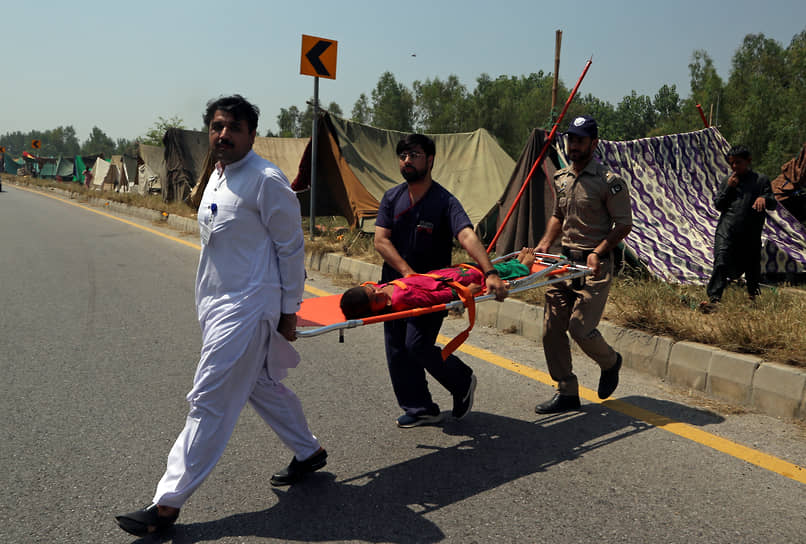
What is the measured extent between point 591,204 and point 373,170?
9285mm

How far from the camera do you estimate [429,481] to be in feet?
10.7

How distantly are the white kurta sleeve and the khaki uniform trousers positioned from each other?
2046 millimetres

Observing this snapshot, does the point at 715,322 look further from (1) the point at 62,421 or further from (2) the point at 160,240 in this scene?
(2) the point at 160,240

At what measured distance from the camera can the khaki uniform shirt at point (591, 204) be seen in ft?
13.6

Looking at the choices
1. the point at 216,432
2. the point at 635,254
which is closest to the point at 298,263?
the point at 216,432

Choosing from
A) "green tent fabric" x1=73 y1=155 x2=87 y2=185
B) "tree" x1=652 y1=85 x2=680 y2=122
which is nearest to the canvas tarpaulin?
"green tent fabric" x1=73 y1=155 x2=87 y2=185

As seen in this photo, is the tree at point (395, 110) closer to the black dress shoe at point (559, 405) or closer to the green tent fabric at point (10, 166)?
the green tent fabric at point (10, 166)

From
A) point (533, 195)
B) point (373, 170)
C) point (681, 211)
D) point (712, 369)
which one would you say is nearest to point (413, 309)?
point (712, 369)

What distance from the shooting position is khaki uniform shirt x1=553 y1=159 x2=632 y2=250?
13.6 feet

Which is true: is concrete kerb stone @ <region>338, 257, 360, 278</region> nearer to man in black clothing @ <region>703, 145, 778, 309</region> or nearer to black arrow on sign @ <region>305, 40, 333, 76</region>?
black arrow on sign @ <region>305, 40, 333, 76</region>

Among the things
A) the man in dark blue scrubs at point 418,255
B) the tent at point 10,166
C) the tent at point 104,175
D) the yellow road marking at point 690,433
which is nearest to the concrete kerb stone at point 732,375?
the yellow road marking at point 690,433

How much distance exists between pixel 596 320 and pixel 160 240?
37.3 ft

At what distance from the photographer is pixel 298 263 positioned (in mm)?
2893

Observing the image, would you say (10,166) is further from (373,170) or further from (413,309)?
(413,309)
